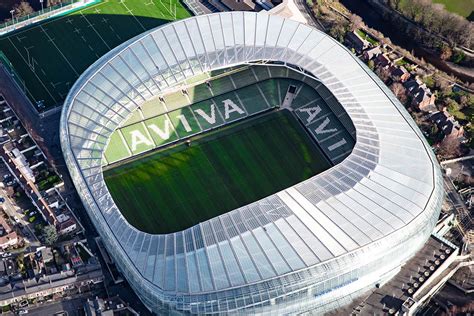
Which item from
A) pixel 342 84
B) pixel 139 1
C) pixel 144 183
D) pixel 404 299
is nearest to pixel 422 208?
pixel 404 299

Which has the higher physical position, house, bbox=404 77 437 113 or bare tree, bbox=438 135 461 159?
house, bbox=404 77 437 113

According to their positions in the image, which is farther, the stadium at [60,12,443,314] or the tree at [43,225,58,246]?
the tree at [43,225,58,246]

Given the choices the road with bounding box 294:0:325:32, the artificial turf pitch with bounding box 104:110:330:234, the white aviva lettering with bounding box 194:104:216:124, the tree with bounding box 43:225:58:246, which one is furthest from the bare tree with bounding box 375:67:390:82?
the tree with bounding box 43:225:58:246

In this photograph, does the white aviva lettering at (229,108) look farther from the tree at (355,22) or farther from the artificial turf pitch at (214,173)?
the tree at (355,22)

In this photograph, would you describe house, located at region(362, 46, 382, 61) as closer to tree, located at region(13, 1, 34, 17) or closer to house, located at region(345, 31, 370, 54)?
house, located at region(345, 31, 370, 54)

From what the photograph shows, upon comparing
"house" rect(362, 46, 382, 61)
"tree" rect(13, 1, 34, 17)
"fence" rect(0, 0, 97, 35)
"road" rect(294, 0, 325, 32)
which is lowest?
"house" rect(362, 46, 382, 61)

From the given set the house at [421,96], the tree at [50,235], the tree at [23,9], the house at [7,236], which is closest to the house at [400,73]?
the house at [421,96]
